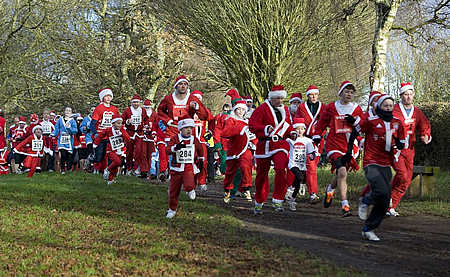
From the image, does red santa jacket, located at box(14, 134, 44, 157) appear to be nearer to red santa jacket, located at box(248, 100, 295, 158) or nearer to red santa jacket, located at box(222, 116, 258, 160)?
red santa jacket, located at box(222, 116, 258, 160)

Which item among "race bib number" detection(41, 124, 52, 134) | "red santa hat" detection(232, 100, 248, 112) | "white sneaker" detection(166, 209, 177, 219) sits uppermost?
"red santa hat" detection(232, 100, 248, 112)

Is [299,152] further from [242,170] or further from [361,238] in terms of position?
[361,238]

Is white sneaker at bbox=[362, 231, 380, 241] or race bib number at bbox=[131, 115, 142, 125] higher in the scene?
race bib number at bbox=[131, 115, 142, 125]

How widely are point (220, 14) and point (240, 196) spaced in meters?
13.3

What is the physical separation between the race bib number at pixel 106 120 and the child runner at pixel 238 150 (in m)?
4.74

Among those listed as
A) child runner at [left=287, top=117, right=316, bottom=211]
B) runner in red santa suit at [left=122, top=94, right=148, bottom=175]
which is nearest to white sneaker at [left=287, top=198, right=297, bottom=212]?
child runner at [left=287, top=117, right=316, bottom=211]

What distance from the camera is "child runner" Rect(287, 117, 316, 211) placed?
11.3 meters

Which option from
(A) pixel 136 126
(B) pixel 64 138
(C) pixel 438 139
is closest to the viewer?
(A) pixel 136 126

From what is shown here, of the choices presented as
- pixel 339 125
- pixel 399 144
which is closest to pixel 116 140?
pixel 339 125

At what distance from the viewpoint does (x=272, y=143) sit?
34.4 feet

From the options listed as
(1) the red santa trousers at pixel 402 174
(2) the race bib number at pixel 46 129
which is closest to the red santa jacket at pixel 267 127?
(1) the red santa trousers at pixel 402 174

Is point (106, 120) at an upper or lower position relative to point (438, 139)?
upper

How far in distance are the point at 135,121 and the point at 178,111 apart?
533 cm

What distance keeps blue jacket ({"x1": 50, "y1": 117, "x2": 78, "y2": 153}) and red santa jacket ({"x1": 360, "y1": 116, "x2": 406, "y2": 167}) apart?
14.7 m
